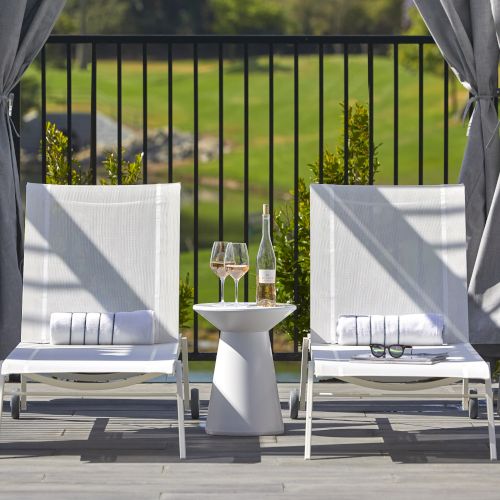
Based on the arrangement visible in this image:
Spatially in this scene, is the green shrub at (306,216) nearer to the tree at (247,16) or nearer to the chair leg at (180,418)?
the chair leg at (180,418)

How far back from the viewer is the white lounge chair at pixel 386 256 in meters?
3.50

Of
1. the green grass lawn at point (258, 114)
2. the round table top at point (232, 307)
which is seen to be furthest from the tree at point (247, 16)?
the round table top at point (232, 307)

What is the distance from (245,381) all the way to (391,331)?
52cm

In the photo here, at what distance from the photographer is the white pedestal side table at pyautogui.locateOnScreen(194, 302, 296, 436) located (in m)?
3.24

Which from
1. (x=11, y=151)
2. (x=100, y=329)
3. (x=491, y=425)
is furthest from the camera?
(x=11, y=151)

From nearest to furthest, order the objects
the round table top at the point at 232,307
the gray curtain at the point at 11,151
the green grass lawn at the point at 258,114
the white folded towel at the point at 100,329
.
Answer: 1. the round table top at the point at 232,307
2. the white folded towel at the point at 100,329
3. the gray curtain at the point at 11,151
4. the green grass lawn at the point at 258,114

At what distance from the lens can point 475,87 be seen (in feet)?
12.8

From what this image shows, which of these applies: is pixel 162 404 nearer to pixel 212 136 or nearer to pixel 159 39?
pixel 159 39

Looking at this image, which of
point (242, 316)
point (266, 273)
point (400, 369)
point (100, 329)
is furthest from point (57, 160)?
point (400, 369)

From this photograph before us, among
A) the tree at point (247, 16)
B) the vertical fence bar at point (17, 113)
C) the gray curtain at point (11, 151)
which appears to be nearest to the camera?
the gray curtain at point (11, 151)

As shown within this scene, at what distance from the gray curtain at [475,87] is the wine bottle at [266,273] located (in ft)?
2.87

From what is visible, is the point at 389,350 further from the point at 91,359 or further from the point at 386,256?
the point at 91,359

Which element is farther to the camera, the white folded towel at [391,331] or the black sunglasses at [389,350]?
the white folded towel at [391,331]

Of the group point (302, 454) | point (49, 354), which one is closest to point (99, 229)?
point (49, 354)
